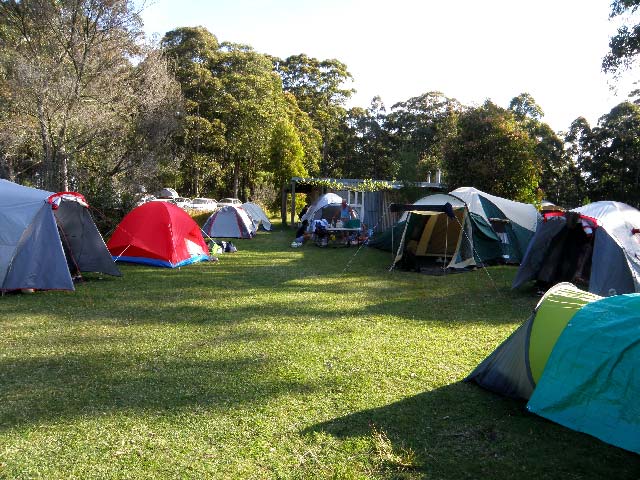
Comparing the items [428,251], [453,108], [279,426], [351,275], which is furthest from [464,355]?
[453,108]

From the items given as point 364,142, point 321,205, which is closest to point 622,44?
point 321,205

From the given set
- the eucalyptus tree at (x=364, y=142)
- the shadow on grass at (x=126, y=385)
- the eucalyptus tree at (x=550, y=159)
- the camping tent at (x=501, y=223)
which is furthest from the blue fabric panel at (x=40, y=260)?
the eucalyptus tree at (x=364, y=142)

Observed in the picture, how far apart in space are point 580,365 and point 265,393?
8.03 feet

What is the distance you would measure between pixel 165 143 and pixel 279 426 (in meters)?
14.9

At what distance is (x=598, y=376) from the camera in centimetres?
349

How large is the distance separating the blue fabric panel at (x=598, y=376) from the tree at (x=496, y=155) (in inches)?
588

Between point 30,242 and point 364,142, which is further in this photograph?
point 364,142

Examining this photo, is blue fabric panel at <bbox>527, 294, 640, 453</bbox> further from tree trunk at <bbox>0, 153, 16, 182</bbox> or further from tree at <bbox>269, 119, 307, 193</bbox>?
tree at <bbox>269, 119, 307, 193</bbox>

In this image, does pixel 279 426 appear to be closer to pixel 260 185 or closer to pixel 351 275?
pixel 351 275

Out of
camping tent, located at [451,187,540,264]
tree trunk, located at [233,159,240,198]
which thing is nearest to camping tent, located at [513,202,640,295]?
camping tent, located at [451,187,540,264]

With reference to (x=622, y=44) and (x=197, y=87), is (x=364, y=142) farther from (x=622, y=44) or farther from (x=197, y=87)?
(x=622, y=44)

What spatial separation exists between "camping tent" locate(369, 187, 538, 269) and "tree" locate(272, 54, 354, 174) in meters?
30.6

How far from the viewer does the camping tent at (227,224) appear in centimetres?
1884

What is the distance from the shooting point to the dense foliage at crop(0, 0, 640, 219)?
1420 cm
